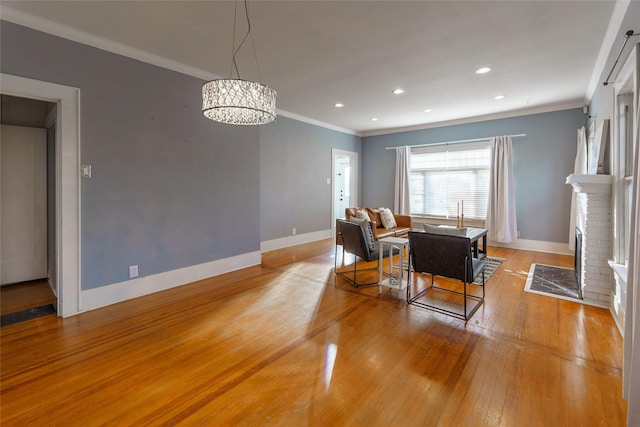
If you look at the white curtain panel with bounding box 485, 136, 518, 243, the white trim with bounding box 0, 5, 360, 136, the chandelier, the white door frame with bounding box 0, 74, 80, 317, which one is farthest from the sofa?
the white door frame with bounding box 0, 74, 80, 317

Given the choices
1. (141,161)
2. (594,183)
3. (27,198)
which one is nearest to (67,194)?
(141,161)

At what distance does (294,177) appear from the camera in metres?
6.04

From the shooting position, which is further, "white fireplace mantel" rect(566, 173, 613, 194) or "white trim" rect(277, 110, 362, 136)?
"white trim" rect(277, 110, 362, 136)

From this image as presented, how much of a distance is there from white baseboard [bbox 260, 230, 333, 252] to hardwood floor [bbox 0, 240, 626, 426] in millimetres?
2338

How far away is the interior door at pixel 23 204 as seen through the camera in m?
3.54

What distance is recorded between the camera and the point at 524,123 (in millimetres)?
5480

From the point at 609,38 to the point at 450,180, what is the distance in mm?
3758

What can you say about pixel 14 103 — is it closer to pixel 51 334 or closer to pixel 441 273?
pixel 51 334

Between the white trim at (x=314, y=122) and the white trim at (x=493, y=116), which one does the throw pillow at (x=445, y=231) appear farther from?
the white trim at (x=493, y=116)

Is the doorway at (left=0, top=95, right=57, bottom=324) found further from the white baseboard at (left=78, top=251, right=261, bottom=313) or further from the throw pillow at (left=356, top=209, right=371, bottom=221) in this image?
the throw pillow at (left=356, top=209, right=371, bottom=221)

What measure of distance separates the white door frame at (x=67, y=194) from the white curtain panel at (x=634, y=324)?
4.07 metres

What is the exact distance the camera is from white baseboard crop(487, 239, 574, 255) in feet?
17.2

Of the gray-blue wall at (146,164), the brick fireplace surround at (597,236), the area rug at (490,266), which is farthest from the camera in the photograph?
the area rug at (490,266)

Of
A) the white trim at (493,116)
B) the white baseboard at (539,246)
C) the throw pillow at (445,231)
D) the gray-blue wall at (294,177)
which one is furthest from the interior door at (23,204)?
the white baseboard at (539,246)
